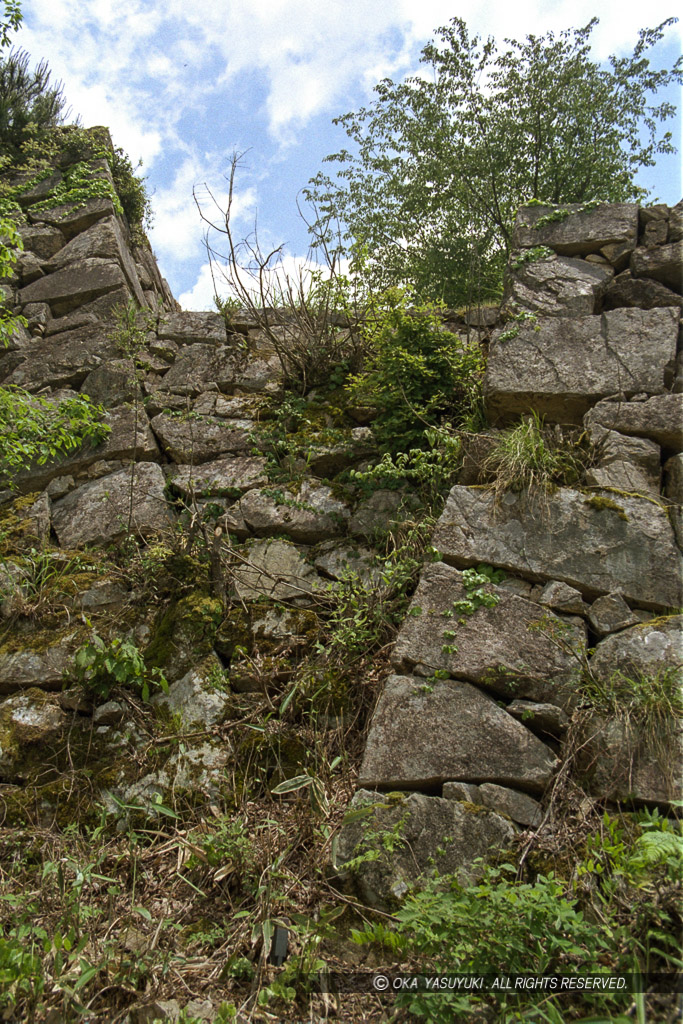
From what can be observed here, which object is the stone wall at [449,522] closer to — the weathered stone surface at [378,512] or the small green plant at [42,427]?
the weathered stone surface at [378,512]

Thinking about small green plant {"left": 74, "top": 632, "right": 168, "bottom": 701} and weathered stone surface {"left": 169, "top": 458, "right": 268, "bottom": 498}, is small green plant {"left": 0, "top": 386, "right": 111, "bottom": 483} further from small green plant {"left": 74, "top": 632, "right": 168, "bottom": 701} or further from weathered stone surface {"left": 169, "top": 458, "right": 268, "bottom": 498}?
small green plant {"left": 74, "top": 632, "right": 168, "bottom": 701}

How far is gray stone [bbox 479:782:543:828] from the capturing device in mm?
2887

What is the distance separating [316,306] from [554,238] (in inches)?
77.1

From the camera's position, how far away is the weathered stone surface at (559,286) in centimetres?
462

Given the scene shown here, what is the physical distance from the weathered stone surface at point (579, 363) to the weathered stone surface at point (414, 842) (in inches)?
99.0

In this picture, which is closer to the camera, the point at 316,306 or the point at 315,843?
the point at 315,843

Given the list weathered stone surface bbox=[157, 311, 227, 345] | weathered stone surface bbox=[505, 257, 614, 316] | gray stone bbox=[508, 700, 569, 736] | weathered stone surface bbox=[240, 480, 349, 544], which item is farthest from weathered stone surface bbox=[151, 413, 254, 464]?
gray stone bbox=[508, 700, 569, 736]

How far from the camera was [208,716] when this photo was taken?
369 cm

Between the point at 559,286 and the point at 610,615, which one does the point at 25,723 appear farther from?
the point at 559,286

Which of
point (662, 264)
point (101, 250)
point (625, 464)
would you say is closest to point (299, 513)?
point (625, 464)

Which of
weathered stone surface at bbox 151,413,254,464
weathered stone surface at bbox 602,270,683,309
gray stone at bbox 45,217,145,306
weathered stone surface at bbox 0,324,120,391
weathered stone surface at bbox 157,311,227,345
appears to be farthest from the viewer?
gray stone at bbox 45,217,145,306

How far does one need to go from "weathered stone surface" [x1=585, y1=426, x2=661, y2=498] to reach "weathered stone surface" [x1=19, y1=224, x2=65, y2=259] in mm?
5650

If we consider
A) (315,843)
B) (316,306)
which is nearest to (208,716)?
(315,843)

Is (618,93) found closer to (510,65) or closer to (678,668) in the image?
(510,65)
